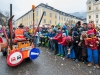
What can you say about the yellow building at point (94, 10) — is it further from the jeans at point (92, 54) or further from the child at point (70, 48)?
the jeans at point (92, 54)

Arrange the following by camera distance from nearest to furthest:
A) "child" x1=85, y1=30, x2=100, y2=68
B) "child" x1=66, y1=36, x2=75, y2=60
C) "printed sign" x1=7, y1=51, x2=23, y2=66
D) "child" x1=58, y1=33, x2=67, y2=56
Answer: "printed sign" x1=7, y1=51, x2=23, y2=66 < "child" x1=85, y1=30, x2=100, y2=68 < "child" x1=66, y1=36, x2=75, y2=60 < "child" x1=58, y1=33, x2=67, y2=56

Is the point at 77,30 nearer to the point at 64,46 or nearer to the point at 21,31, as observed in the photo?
the point at 64,46

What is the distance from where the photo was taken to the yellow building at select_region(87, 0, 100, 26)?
76875 millimetres

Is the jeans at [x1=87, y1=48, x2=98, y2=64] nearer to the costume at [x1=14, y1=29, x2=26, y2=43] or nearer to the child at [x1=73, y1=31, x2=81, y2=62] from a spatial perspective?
the child at [x1=73, y1=31, x2=81, y2=62]

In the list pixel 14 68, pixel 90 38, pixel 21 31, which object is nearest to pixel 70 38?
pixel 90 38

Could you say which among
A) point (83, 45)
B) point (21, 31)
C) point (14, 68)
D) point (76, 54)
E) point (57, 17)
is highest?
point (57, 17)

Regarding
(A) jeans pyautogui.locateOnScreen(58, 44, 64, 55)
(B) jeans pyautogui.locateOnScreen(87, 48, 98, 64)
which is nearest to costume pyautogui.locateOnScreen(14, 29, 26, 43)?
(A) jeans pyautogui.locateOnScreen(58, 44, 64, 55)

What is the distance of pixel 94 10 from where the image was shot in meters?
77.8

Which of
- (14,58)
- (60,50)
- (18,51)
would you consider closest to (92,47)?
(60,50)

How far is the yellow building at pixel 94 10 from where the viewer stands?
76.9 m

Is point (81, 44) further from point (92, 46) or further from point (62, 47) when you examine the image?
point (62, 47)

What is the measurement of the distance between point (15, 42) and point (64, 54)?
3.23m

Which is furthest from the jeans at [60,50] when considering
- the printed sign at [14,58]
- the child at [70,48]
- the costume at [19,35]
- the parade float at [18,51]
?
the printed sign at [14,58]

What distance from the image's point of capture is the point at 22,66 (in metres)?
6.13
